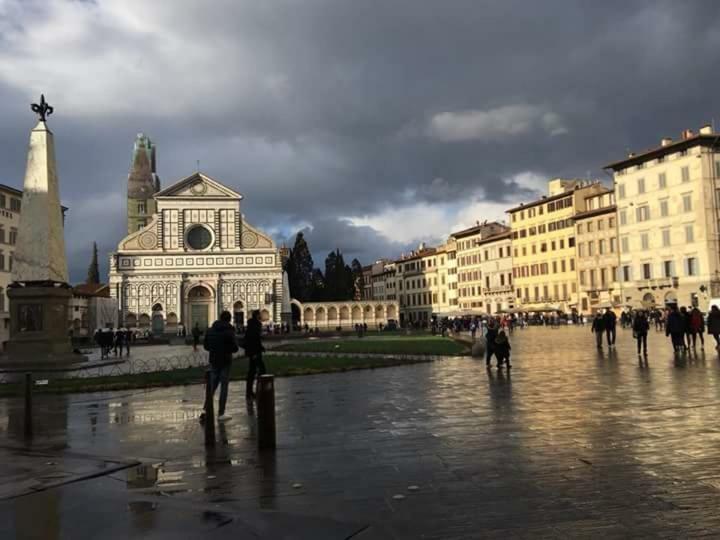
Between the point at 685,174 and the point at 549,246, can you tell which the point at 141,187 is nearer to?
the point at 549,246

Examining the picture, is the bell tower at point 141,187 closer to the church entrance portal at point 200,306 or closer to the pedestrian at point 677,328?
the church entrance portal at point 200,306

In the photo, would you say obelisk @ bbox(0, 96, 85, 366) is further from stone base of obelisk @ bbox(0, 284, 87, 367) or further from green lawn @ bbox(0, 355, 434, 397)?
green lawn @ bbox(0, 355, 434, 397)

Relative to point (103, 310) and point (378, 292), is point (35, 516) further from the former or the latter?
point (378, 292)

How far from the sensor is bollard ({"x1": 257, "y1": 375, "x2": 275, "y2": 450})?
7777mm

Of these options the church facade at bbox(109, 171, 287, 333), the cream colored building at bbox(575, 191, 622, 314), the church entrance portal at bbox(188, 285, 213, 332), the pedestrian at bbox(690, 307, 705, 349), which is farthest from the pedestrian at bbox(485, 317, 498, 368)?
the church entrance portal at bbox(188, 285, 213, 332)

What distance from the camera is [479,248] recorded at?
99.5 meters

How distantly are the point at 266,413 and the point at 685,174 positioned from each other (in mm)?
61090

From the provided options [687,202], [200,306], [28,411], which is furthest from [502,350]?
[200,306]

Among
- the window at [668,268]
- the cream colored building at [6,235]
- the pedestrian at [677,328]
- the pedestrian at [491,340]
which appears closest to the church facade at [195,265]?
the cream colored building at [6,235]

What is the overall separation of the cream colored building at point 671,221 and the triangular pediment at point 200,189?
4615 centimetres

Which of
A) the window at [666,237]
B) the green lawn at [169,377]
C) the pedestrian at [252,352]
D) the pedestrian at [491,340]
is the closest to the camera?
the pedestrian at [252,352]

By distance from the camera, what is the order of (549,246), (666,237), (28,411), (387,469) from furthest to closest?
(549,246) < (666,237) < (28,411) < (387,469)

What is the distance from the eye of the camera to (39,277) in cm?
2272

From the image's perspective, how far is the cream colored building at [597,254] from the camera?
71.2 m
